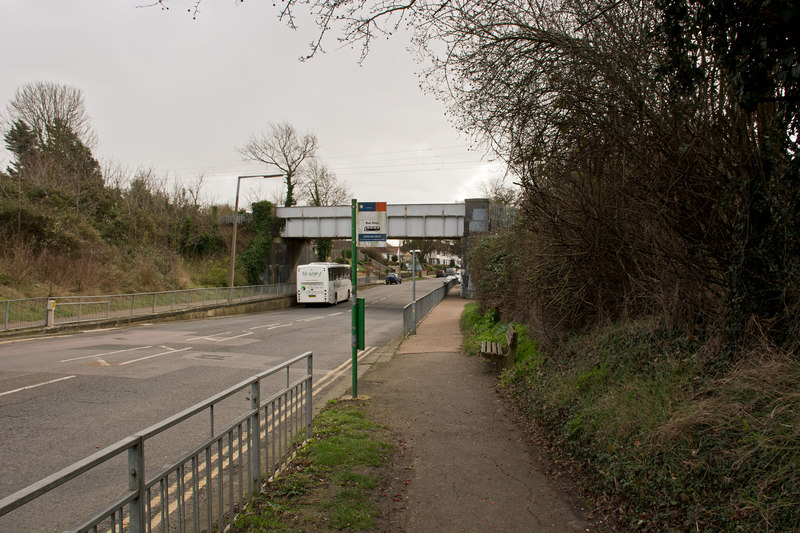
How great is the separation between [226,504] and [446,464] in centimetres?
220

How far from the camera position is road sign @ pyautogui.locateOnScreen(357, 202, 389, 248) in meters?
7.91

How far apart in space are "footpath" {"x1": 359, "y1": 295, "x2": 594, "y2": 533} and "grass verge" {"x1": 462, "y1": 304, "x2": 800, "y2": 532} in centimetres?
41

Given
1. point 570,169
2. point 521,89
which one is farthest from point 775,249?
point 521,89

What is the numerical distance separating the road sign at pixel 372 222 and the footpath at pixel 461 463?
8.28 feet

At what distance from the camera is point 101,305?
20797 millimetres

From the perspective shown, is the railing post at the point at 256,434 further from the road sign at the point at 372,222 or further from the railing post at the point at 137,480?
the road sign at the point at 372,222

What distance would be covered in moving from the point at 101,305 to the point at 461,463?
66.0 ft

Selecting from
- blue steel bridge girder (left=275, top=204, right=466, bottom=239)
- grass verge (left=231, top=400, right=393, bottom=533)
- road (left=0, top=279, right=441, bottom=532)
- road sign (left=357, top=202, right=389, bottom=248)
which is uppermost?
blue steel bridge girder (left=275, top=204, right=466, bottom=239)

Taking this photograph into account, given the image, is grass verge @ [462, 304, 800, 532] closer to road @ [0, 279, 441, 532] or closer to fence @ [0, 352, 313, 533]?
fence @ [0, 352, 313, 533]

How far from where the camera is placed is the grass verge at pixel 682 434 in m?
3.04

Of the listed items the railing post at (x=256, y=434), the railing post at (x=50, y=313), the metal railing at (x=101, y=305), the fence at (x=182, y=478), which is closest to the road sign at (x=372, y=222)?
the fence at (x=182, y=478)

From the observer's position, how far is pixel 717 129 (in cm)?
495

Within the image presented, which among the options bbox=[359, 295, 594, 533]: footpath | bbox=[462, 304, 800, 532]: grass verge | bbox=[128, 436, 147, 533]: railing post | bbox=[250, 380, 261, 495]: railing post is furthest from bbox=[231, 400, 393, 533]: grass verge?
bbox=[462, 304, 800, 532]: grass verge

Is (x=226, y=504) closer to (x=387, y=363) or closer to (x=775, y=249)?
(x=775, y=249)
